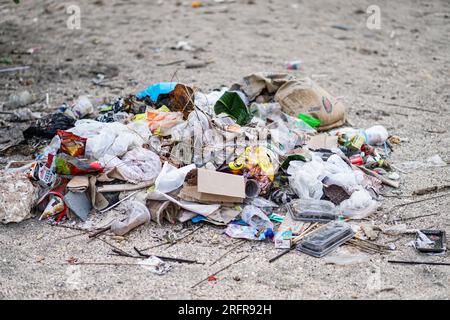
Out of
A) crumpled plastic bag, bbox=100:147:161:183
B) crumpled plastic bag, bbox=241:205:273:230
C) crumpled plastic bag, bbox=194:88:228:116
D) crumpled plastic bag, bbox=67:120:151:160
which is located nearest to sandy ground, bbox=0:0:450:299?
crumpled plastic bag, bbox=241:205:273:230

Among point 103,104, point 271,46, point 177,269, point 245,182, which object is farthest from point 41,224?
point 271,46

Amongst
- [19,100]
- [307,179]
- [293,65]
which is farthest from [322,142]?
[19,100]

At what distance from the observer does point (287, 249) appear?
11.9ft

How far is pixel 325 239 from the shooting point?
3.63m

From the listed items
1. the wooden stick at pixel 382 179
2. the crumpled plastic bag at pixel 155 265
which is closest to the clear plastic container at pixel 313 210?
the wooden stick at pixel 382 179

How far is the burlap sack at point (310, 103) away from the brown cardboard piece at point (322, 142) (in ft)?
1.70

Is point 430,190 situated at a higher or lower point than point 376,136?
lower

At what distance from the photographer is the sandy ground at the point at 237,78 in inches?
129

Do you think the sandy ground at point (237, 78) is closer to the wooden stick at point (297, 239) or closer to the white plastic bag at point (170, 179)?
the wooden stick at point (297, 239)

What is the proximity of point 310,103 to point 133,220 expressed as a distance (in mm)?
2423

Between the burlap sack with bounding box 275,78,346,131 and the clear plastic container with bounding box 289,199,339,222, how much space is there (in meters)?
1.53

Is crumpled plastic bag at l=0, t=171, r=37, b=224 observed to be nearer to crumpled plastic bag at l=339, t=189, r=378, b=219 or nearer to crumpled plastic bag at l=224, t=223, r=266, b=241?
crumpled plastic bag at l=224, t=223, r=266, b=241

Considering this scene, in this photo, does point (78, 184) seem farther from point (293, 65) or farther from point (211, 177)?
point (293, 65)
